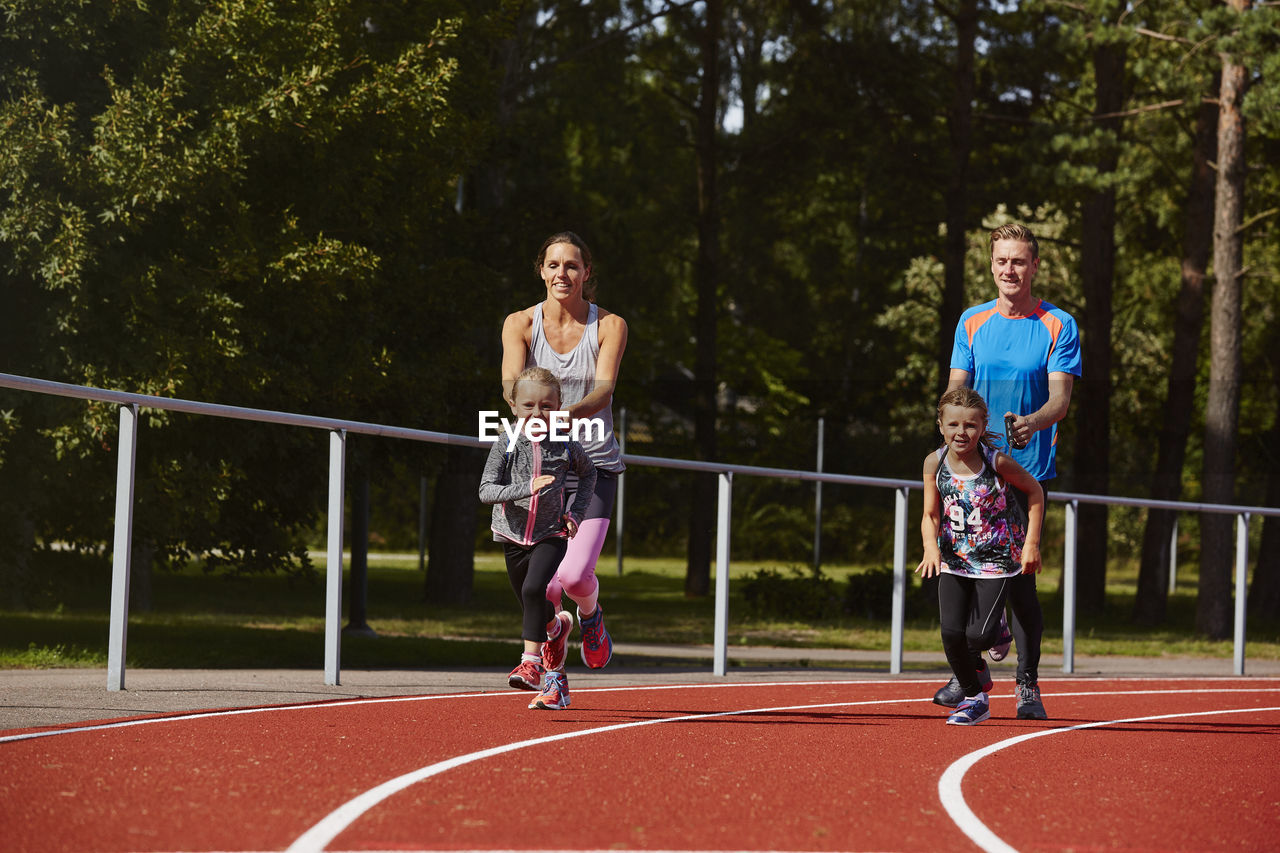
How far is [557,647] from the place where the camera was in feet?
23.5

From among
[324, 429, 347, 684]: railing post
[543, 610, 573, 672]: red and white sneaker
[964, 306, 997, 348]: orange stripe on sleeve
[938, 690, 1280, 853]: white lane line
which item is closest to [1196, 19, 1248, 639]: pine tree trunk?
[938, 690, 1280, 853]: white lane line

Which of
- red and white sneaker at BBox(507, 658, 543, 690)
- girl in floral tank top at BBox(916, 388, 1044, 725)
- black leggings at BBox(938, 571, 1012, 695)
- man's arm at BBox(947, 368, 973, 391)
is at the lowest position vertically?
red and white sneaker at BBox(507, 658, 543, 690)

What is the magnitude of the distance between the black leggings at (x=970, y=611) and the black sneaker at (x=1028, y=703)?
59 centimetres

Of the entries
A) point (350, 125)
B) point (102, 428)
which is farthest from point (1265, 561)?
point (102, 428)

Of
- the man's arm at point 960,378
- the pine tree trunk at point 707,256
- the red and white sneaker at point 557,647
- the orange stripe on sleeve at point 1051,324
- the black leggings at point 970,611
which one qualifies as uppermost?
the pine tree trunk at point 707,256

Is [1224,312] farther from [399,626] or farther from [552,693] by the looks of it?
[552,693]

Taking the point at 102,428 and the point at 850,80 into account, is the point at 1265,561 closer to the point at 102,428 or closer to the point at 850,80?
the point at 850,80

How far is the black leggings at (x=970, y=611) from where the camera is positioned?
713cm

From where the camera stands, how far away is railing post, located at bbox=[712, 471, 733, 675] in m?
10.3

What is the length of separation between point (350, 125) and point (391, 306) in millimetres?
3226

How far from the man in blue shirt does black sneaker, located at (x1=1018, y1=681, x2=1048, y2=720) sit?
0.99 feet

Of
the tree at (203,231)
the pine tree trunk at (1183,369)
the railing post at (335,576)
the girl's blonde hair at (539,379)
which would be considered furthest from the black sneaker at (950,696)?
the pine tree trunk at (1183,369)

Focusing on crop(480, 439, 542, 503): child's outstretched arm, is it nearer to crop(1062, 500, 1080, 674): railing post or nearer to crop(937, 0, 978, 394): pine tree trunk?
crop(1062, 500, 1080, 674): railing post

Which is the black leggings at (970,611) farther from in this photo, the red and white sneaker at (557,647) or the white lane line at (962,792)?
the red and white sneaker at (557,647)
